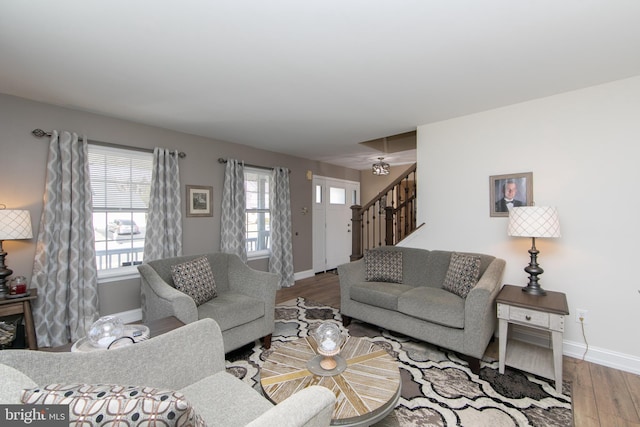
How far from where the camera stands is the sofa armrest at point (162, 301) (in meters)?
2.18

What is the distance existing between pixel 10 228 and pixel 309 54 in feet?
9.49

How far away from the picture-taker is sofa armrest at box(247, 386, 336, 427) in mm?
861

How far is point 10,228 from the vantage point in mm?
2412

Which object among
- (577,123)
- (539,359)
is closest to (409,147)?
(577,123)

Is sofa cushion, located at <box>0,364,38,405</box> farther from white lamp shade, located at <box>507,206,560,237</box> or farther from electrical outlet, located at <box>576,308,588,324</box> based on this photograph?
electrical outlet, located at <box>576,308,588,324</box>

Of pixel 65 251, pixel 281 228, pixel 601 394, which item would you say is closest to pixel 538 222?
pixel 601 394

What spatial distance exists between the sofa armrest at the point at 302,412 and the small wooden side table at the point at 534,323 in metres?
1.98

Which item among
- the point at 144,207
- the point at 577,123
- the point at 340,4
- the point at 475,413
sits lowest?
the point at 475,413

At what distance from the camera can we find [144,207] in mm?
3625

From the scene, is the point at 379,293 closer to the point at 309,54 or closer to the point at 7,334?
the point at 309,54

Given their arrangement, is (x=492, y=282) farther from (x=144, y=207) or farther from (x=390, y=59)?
(x=144, y=207)

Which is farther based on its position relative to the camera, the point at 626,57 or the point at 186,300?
the point at 186,300

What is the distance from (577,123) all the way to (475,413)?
264cm

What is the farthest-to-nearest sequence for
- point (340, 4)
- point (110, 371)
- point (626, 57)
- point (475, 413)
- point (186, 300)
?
point (186, 300), point (626, 57), point (475, 413), point (340, 4), point (110, 371)
